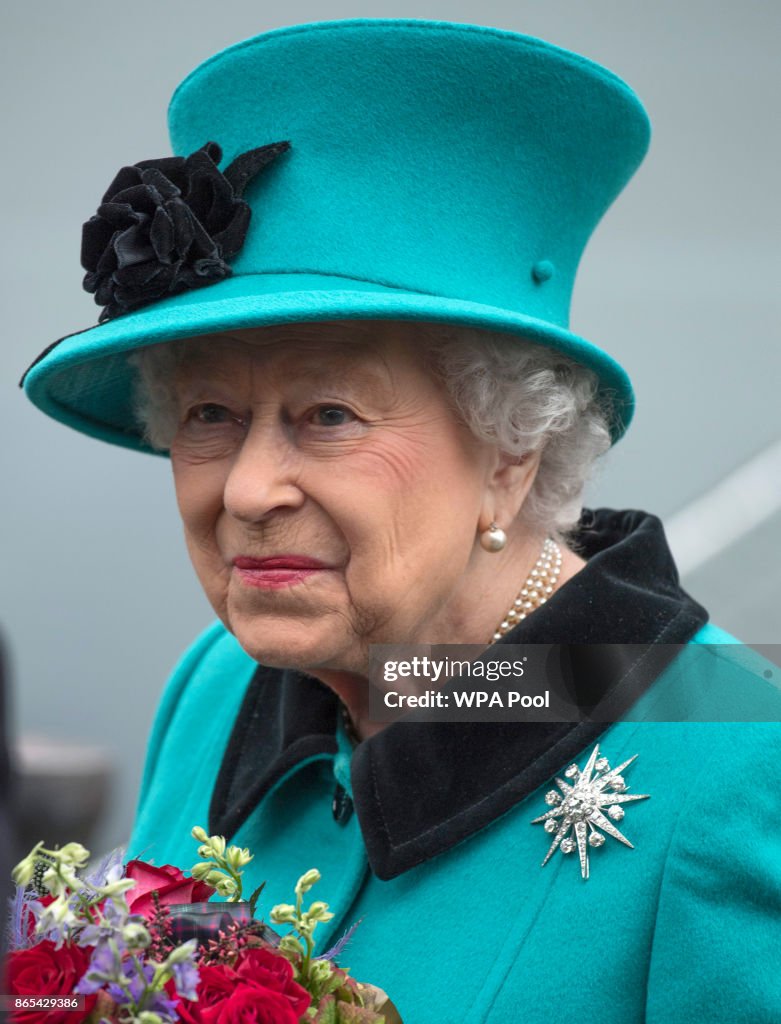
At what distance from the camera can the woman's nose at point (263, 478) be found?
1.94 meters

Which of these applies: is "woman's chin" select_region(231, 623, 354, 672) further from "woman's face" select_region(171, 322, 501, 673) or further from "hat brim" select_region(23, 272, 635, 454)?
"hat brim" select_region(23, 272, 635, 454)

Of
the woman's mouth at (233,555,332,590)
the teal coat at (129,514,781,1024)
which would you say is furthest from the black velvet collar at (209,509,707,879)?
the woman's mouth at (233,555,332,590)

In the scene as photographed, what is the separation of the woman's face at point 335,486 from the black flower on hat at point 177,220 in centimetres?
13

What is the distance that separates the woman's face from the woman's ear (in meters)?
0.04

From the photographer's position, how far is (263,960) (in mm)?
1355

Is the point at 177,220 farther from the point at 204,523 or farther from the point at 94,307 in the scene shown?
the point at 94,307

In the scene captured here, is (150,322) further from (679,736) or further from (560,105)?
(679,736)

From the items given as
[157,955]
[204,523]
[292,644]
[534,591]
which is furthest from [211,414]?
[157,955]

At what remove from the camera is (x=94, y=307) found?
529 cm

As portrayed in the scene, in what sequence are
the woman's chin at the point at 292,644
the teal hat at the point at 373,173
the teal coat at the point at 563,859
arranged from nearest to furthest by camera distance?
the teal coat at the point at 563,859 → the teal hat at the point at 373,173 → the woman's chin at the point at 292,644

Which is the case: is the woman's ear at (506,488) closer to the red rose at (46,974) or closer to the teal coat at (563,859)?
the teal coat at (563,859)

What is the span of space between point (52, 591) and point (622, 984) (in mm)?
4098

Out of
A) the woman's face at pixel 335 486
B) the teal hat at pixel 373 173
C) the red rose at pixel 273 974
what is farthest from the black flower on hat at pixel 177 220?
the red rose at pixel 273 974

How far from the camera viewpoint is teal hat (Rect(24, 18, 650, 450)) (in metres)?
1.90
